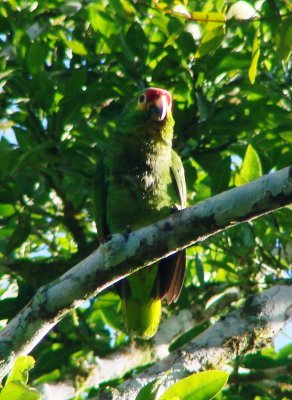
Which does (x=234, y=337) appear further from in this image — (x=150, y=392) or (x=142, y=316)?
(x=150, y=392)

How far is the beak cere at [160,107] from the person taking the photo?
11.2 feet

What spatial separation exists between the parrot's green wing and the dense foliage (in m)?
0.16

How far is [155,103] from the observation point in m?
3.41

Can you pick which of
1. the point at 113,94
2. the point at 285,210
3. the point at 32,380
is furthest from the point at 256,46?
the point at 32,380

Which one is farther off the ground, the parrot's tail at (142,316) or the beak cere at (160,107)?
the beak cere at (160,107)

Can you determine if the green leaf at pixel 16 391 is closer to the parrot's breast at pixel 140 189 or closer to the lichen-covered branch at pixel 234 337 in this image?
the lichen-covered branch at pixel 234 337

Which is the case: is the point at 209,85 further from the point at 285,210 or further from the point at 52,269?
the point at 52,269

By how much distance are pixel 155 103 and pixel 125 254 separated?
1.23 meters

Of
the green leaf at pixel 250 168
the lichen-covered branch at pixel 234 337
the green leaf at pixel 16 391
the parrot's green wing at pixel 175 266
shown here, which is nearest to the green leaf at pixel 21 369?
the green leaf at pixel 16 391

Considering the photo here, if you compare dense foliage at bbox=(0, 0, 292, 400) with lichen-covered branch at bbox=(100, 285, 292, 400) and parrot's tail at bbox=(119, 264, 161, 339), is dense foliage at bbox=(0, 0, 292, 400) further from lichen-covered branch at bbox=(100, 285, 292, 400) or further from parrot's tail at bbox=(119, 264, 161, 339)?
lichen-covered branch at bbox=(100, 285, 292, 400)

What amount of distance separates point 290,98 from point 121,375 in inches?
57.6

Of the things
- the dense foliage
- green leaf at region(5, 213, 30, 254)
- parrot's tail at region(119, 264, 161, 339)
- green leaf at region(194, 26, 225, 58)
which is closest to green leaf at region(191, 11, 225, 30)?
green leaf at region(194, 26, 225, 58)

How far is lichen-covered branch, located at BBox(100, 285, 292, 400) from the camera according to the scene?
2.86 metres

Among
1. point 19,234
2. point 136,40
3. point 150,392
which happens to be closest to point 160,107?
point 136,40
